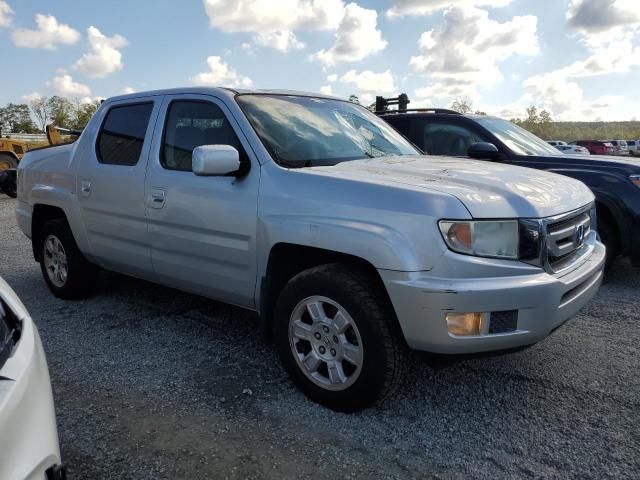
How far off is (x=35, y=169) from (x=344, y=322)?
381 centimetres

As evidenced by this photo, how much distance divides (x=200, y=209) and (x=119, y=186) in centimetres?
101

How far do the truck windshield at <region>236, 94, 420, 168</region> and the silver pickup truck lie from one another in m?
0.01

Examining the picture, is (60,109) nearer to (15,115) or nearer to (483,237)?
(15,115)

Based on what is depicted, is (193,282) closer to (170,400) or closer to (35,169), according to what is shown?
(170,400)

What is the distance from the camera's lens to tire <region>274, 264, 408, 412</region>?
2693 mm

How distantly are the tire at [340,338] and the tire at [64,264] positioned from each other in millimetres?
2566

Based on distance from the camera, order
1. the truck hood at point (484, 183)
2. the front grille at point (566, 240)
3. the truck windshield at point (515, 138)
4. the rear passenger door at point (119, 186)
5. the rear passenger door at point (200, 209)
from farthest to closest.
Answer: the truck windshield at point (515, 138)
the rear passenger door at point (119, 186)
the rear passenger door at point (200, 209)
the front grille at point (566, 240)
the truck hood at point (484, 183)

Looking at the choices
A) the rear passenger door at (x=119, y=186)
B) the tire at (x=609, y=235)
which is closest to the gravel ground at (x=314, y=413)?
the rear passenger door at (x=119, y=186)

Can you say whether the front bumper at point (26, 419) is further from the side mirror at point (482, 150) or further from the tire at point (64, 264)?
the side mirror at point (482, 150)

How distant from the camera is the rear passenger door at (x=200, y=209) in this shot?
10.7ft

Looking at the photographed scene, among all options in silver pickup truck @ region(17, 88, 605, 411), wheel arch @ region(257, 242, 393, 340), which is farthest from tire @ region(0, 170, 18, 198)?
wheel arch @ region(257, 242, 393, 340)

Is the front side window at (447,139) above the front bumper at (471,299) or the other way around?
above

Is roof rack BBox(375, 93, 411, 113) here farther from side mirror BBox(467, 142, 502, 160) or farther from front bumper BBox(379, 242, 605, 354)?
front bumper BBox(379, 242, 605, 354)

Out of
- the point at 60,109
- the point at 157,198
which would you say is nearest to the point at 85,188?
the point at 157,198
